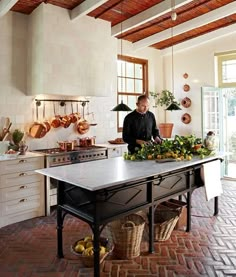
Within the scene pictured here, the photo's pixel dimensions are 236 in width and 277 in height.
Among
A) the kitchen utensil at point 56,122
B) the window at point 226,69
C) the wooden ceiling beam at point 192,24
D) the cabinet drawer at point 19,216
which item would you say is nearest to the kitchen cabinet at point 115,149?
the kitchen utensil at point 56,122

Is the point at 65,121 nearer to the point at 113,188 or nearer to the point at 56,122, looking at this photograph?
the point at 56,122

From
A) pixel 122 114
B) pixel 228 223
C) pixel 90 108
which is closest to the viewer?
pixel 228 223

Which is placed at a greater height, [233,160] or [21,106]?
[21,106]

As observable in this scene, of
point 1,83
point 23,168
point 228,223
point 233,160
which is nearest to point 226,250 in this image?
point 228,223

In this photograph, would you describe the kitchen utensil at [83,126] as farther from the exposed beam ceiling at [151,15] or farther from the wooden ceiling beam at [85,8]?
the exposed beam ceiling at [151,15]

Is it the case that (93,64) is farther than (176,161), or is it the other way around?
(93,64)

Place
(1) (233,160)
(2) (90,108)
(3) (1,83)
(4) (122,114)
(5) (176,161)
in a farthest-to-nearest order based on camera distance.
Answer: (1) (233,160) < (4) (122,114) < (2) (90,108) < (3) (1,83) < (5) (176,161)

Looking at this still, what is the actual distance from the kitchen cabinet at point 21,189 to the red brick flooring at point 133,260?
5.6 inches

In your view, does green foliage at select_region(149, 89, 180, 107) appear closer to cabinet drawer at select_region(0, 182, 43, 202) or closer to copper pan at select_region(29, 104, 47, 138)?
copper pan at select_region(29, 104, 47, 138)

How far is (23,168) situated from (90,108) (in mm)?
2042

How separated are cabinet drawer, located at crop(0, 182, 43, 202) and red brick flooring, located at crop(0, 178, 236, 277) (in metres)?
0.38

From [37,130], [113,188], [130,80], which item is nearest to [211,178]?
[113,188]

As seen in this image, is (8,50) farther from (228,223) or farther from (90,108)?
(228,223)

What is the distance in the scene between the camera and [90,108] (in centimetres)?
565
